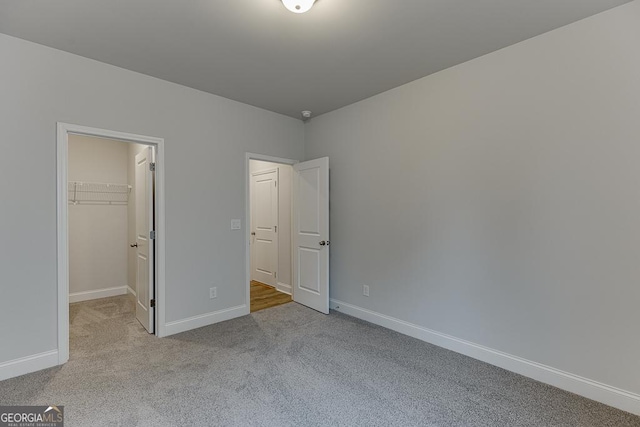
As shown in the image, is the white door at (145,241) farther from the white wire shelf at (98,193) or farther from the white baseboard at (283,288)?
the white baseboard at (283,288)

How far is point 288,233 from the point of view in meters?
4.71

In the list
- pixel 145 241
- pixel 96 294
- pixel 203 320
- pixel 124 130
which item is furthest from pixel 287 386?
pixel 96 294

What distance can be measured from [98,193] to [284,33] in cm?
403

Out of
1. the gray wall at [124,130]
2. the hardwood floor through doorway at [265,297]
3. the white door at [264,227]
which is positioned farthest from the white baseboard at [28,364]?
the white door at [264,227]

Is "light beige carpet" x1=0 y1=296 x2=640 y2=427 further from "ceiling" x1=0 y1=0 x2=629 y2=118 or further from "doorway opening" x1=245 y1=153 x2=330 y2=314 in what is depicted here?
"ceiling" x1=0 y1=0 x2=629 y2=118

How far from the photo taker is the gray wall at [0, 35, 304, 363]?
230 centimetres

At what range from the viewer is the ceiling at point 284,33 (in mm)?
1973

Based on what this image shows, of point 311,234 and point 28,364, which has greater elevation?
point 311,234

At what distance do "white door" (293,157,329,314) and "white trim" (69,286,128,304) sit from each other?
289 cm

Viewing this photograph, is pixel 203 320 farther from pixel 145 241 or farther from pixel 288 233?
pixel 288 233

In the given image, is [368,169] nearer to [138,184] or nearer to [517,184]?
[517,184]

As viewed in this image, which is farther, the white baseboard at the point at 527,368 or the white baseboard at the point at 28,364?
the white baseboard at the point at 28,364

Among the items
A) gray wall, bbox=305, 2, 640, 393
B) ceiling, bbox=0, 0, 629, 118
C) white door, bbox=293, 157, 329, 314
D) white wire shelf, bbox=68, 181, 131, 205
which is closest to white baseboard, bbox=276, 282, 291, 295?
white door, bbox=293, 157, 329, 314

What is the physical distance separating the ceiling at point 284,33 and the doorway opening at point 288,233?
1262 mm
